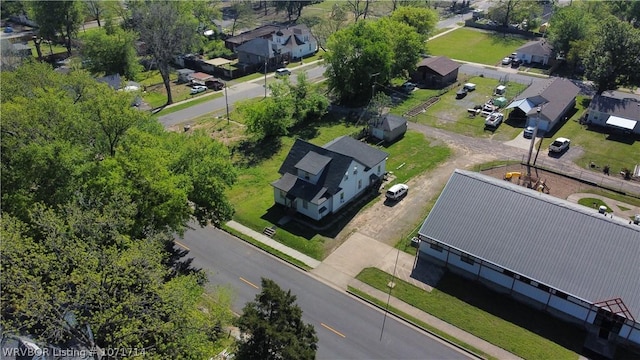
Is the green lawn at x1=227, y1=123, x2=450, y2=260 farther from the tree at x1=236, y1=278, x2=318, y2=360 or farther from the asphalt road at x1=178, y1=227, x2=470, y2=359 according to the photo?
the tree at x1=236, y1=278, x2=318, y2=360

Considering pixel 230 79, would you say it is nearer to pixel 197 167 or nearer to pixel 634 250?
pixel 197 167

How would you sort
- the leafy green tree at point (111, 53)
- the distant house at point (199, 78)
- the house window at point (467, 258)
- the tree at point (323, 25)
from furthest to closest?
the tree at point (323, 25), the distant house at point (199, 78), the leafy green tree at point (111, 53), the house window at point (467, 258)

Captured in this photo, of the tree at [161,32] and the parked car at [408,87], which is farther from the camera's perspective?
the parked car at [408,87]

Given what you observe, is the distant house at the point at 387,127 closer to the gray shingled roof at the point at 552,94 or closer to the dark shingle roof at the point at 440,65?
the gray shingled roof at the point at 552,94

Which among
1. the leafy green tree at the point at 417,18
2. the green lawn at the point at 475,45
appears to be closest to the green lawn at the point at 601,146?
the green lawn at the point at 475,45

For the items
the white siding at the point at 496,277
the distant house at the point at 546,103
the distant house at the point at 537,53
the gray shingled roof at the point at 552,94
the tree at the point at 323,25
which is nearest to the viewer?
the white siding at the point at 496,277

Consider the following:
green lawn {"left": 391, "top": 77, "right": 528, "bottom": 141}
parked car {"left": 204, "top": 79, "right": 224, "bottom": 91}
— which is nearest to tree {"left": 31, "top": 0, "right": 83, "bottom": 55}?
parked car {"left": 204, "top": 79, "right": 224, "bottom": 91}

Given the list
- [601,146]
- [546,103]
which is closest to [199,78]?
[546,103]

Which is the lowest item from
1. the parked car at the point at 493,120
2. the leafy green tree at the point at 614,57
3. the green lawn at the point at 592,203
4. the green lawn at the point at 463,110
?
the green lawn at the point at 592,203
